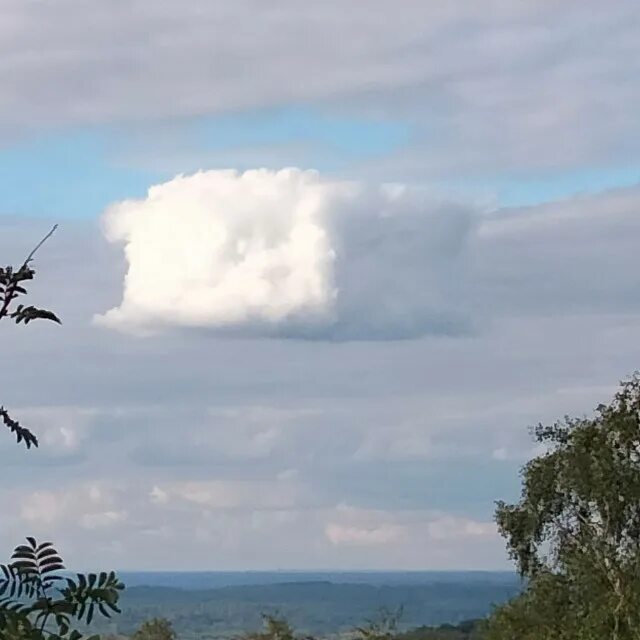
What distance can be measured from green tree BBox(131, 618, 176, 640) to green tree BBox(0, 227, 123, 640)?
58343mm

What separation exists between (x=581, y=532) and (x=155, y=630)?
91.6 feet

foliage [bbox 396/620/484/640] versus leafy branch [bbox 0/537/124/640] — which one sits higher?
foliage [bbox 396/620/484/640]

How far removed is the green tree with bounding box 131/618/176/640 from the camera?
209 ft

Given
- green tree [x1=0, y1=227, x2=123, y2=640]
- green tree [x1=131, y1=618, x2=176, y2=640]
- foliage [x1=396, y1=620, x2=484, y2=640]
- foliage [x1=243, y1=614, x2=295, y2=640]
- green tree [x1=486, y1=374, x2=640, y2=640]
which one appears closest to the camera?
green tree [x1=0, y1=227, x2=123, y2=640]

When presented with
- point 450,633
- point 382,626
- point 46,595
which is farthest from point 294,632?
point 46,595

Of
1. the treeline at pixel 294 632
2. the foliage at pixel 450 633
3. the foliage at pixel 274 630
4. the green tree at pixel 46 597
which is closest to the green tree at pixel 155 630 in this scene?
the treeline at pixel 294 632

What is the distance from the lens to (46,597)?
16.9ft

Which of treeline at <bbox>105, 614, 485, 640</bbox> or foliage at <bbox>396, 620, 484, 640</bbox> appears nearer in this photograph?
treeline at <bbox>105, 614, 485, 640</bbox>

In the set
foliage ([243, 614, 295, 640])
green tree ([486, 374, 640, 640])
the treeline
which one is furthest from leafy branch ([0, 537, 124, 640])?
foliage ([243, 614, 295, 640])

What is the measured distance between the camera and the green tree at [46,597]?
198 inches

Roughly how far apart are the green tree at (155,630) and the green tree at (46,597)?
58343 mm

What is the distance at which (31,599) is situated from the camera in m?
5.13

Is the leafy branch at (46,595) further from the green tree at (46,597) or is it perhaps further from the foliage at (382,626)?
the foliage at (382,626)

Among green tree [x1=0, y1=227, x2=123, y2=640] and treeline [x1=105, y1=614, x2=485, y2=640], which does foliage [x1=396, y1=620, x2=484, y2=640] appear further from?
green tree [x1=0, y1=227, x2=123, y2=640]
